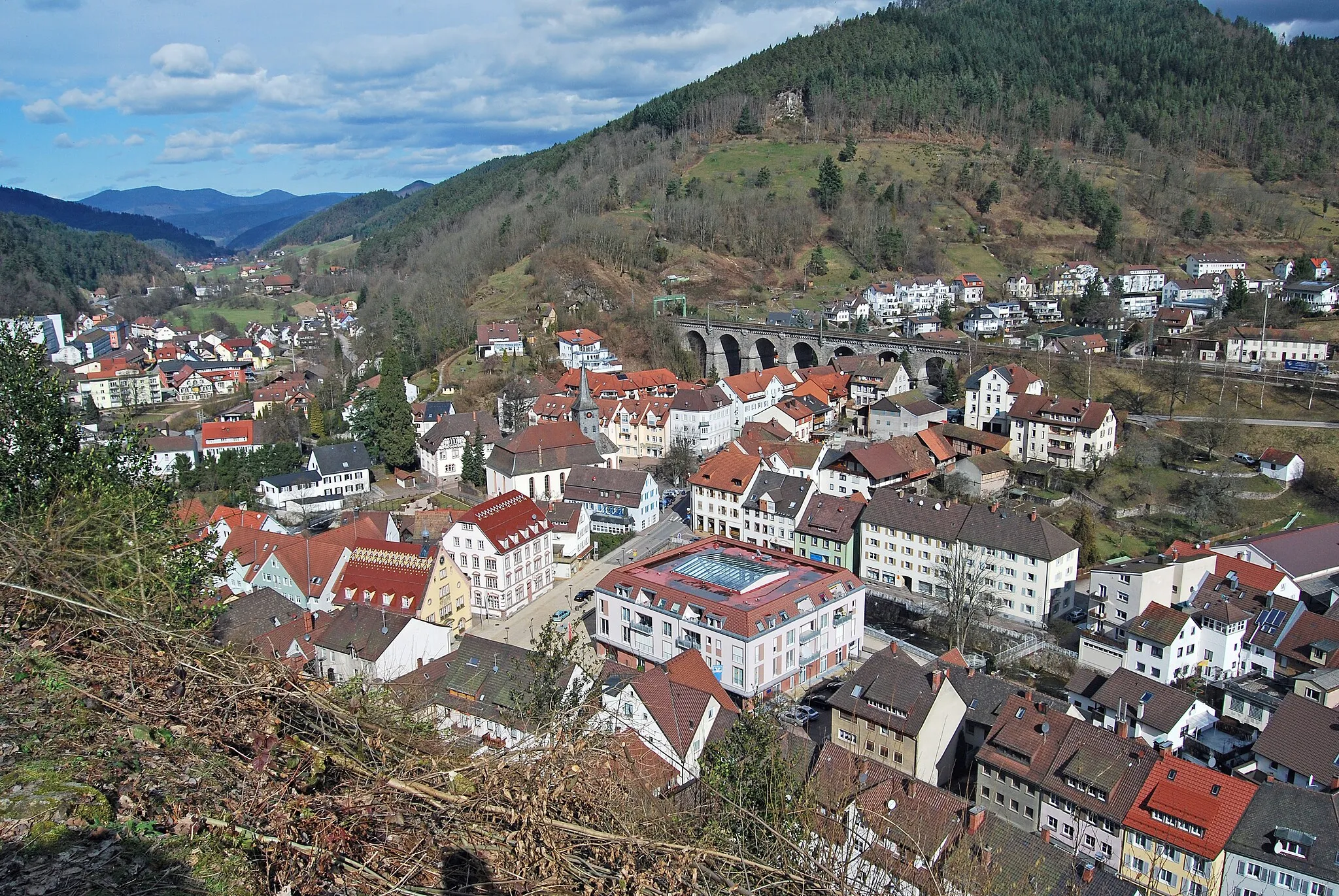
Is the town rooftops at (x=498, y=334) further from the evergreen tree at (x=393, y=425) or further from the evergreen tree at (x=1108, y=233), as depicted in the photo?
the evergreen tree at (x=1108, y=233)

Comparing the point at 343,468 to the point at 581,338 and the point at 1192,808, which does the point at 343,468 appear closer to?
the point at 581,338

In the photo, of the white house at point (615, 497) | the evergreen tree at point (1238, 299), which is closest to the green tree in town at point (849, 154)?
the evergreen tree at point (1238, 299)

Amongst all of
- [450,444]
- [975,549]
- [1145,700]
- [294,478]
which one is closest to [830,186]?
[450,444]

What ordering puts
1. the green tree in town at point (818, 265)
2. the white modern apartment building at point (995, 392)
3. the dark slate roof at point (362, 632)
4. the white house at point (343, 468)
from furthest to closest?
the green tree in town at point (818, 265) → the white modern apartment building at point (995, 392) → the white house at point (343, 468) → the dark slate roof at point (362, 632)

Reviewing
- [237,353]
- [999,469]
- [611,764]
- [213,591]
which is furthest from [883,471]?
[237,353]

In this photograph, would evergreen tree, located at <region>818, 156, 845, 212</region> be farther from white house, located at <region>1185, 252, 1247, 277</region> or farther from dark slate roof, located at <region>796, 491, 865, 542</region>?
dark slate roof, located at <region>796, 491, 865, 542</region>

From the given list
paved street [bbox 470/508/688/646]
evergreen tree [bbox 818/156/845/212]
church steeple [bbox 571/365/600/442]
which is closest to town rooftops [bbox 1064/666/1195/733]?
paved street [bbox 470/508/688/646]

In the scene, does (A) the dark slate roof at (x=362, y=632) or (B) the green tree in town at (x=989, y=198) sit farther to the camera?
(B) the green tree in town at (x=989, y=198)
